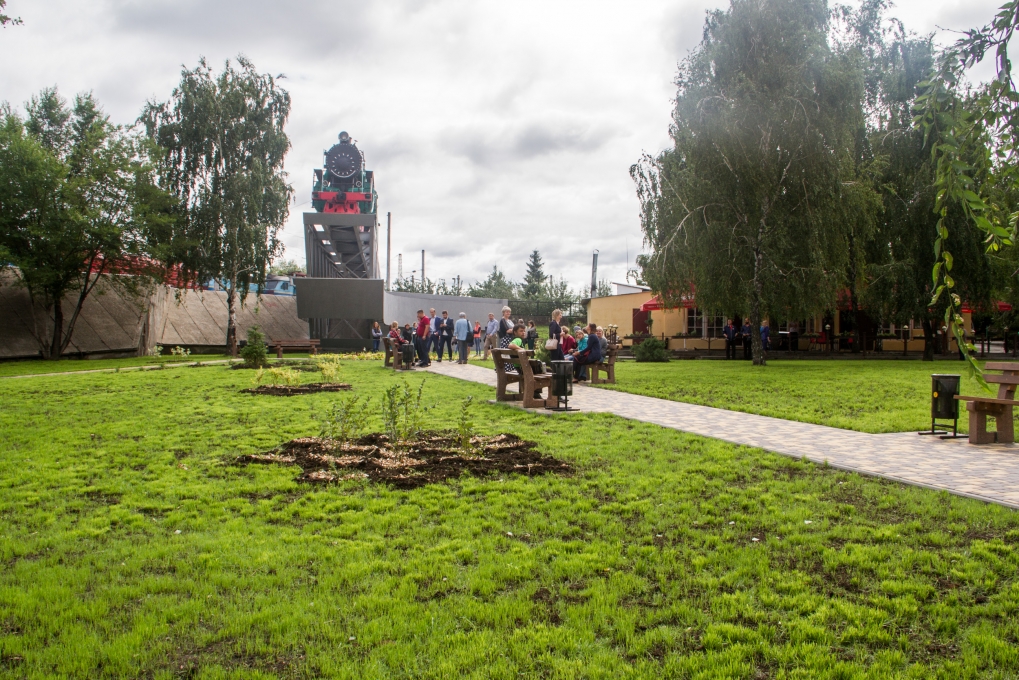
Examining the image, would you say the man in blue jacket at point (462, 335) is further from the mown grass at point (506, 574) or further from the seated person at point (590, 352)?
the mown grass at point (506, 574)

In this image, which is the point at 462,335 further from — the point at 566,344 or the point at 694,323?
the point at 694,323

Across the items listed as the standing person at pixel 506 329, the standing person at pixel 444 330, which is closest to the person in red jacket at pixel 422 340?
the standing person at pixel 444 330

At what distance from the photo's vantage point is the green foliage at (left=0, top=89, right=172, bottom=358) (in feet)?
Result: 72.8

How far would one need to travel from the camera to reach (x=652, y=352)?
83.0 feet

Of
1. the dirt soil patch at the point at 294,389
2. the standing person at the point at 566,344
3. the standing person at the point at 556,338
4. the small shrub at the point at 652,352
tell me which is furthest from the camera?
the small shrub at the point at 652,352

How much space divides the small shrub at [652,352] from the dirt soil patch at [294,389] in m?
14.2

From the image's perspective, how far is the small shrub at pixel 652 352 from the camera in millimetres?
25219

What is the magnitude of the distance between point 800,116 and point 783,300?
4.90m

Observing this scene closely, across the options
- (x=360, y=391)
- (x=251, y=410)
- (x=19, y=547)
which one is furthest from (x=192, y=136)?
(x=19, y=547)

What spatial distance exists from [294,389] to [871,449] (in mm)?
9810

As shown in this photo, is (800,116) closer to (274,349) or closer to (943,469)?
(943,469)

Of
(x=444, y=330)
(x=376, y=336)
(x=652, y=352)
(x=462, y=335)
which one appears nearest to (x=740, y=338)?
(x=652, y=352)

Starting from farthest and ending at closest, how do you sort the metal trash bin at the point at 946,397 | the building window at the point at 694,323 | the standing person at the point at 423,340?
the building window at the point at 694,323
the standing person at the point at 423,340
the metal trash bin at the point at 946,397

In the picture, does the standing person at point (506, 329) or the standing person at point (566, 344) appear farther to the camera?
the standing person at point (506, 329)
